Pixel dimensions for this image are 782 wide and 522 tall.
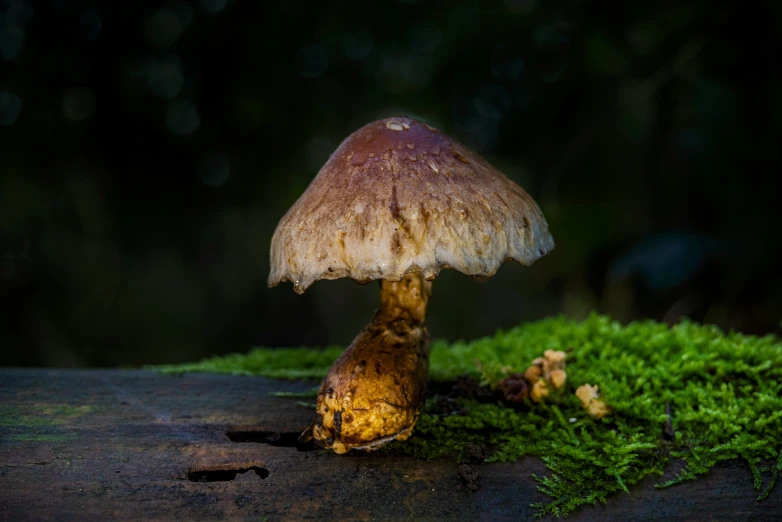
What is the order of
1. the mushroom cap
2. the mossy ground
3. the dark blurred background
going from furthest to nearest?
the dark blurred background < the mossy ground < the mushroom cap

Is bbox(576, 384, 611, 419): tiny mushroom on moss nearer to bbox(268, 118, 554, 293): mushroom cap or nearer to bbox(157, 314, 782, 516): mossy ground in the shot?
bbox(157, 314, 782, 516): mossy ground

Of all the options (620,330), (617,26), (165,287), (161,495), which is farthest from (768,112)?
(165,287)

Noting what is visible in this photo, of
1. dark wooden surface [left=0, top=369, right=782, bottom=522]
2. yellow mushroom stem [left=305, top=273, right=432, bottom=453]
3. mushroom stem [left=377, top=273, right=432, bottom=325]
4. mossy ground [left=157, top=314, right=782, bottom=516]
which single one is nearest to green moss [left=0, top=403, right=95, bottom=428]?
dark wooden surface [left=0, top=369, right=782, bottom=522]

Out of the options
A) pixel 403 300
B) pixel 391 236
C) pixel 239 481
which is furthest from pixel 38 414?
pixel 391 236

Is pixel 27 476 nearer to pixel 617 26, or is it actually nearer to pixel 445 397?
pixel 445 397

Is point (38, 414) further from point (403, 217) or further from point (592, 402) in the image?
point (592, 402)

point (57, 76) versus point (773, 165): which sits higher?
point (57, 76)
